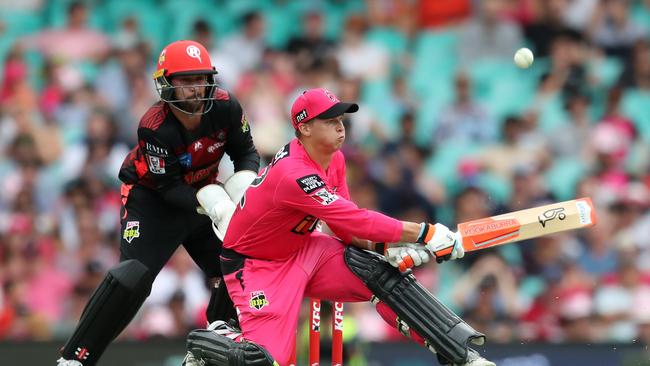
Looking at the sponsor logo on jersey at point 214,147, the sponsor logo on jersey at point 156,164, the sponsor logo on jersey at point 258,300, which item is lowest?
the sponsor logo on jersey at point 258,300

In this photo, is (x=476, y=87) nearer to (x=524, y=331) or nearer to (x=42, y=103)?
(x=524, y=331)

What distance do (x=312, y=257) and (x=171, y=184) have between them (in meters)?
1.02

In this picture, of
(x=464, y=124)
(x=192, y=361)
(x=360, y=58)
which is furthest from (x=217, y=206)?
Result: (x=360, y=58)

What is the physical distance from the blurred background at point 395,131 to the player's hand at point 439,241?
2366mm

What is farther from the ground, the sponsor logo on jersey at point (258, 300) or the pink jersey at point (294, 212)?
the pink jersey at point (294, 212)

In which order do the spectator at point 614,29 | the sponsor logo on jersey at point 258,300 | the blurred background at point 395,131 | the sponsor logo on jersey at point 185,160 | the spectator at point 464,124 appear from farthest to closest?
1. the spectator at point 614,29
2. the spectator at point 464,124
3. the blurred background at point 395,131
4. the sponsor logo on jersey at point 185,160
5. the sponsor logo on jersey at point 258,300

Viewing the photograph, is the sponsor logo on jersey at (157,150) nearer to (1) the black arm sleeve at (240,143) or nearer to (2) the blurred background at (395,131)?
(1) the black arm sleeve at (240,143)

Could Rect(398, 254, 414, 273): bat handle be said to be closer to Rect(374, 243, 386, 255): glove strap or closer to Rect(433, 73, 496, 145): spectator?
Rect(374, 243, 386, 255): glove strap

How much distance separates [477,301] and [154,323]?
2.59 metres

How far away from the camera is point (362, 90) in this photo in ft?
37.1

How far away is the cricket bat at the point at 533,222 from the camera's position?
6448 mm

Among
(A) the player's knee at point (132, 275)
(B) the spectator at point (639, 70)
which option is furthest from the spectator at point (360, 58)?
(A) the player's knee at point (132, 275)

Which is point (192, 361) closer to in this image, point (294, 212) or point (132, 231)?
point (132, 231)

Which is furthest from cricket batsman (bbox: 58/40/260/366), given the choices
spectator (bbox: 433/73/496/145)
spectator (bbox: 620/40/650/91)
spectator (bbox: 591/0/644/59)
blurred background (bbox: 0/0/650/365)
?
spectator (bbox: 591/0/644/59)
